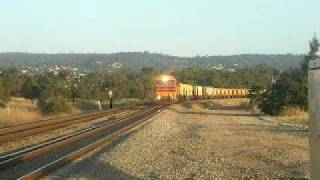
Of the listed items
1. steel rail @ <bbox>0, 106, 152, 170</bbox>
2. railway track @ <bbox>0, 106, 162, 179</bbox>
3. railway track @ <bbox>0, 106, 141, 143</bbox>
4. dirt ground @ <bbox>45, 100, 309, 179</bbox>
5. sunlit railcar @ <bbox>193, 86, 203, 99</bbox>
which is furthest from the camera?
sunlit railcar @ <bbox>193, 86, 203, 99</bbox>

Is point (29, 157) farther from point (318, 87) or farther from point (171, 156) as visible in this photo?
point (318, 87)

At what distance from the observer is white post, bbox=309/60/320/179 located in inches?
237

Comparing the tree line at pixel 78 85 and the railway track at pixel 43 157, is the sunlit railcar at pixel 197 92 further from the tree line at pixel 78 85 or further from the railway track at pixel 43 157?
the railway track at pixel 43 157

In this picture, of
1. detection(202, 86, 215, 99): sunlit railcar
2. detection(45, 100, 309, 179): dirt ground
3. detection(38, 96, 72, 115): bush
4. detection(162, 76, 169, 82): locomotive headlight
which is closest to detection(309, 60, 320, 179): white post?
detection(45, 100, 309, 179): dirt ground

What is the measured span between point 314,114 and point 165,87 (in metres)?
61.9

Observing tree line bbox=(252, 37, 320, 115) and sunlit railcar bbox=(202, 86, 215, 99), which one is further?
sunlit railcar bbox=(202, 86, 215, 99)

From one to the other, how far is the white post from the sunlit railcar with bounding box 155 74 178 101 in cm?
6079

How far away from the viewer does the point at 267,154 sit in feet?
57.6

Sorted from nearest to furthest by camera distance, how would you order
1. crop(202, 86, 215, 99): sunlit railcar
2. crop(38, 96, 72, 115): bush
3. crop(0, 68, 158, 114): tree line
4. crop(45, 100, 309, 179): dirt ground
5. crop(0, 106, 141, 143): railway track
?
crop(45, 100, 309, 179): dirt ground < crop(0, 106, 141, 143): railway track < crop(38, 96, 72, 115): bush < crop(0, 68, 158, 114): tree line < crop(202, 86, 215, 99): sunlit railcar

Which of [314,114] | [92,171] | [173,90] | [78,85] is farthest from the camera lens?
[78,85]

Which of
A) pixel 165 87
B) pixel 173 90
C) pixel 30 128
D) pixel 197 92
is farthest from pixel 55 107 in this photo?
pixel 197 92

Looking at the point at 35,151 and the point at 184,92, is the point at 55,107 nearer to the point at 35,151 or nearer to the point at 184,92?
the point at 184,92

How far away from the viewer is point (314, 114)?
→ 240 inches

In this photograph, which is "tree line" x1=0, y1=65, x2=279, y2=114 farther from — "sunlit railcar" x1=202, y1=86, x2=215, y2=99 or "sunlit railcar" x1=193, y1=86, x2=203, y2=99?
"sunlit railcar" x1=202, y1=86, x2=215, y2=99
